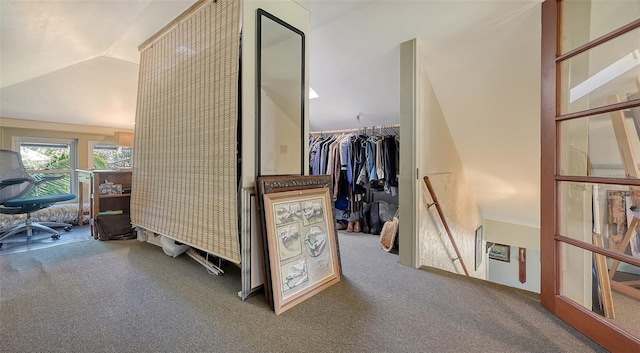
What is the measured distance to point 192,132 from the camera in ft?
7.36

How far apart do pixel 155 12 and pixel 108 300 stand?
2.34 metres

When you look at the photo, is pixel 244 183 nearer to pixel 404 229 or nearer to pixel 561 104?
pixel 404 229

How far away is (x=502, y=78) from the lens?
2.26 metres

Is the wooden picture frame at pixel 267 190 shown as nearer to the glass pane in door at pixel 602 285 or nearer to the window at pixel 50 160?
the glass pane in door at pixel 602 285

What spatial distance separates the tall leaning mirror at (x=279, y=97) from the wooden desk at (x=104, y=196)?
2.60 metres

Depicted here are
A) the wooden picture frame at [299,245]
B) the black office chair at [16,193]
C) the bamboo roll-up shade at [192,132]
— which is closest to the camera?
the wooden picture frame at [299,245]

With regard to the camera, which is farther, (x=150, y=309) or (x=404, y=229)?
(x=404, y=229)

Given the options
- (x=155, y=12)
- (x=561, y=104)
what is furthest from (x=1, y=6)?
(x=561, y=104)

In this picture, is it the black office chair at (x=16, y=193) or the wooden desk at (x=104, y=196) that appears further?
the wooden desk at (x=104, y=196)

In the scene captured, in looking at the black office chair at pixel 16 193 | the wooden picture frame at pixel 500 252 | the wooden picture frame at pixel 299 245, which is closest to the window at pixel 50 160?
the black office chair at pixel 16 193

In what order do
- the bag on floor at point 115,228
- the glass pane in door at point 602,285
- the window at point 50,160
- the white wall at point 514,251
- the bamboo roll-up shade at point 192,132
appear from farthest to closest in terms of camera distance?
the window at point 50,160 → the white wall at point 514,251 → the bag on floor at point 115,228 → the bamboo roll-up shade at point 192,132 → the glass pane in door at point 602,285

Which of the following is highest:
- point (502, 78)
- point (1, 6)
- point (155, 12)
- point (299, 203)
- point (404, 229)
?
point (155, 12)

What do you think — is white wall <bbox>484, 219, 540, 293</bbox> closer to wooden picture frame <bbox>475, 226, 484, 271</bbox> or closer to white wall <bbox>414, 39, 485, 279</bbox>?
wooden picture frame <bbox>475, 226, 484, 271</bbox>

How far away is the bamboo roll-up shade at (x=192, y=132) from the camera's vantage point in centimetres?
189
